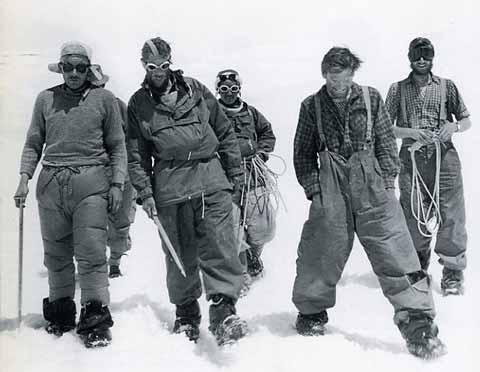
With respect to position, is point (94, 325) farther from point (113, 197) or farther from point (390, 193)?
point (390, 193)

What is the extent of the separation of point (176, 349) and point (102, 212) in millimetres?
923

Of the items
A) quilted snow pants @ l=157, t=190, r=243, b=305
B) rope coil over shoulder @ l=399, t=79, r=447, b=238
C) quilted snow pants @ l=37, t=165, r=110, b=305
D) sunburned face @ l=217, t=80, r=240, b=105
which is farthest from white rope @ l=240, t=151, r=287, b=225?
quilted snow pants @ l=37, t=165, r=110, b=305

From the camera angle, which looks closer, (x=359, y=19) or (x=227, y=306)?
(x=227, y=306)

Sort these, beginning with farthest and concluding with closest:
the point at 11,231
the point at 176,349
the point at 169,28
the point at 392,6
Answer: the point at 392,6
the point at 169,28
the point at 11,231
the point at 176,349

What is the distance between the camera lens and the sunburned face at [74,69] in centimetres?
423

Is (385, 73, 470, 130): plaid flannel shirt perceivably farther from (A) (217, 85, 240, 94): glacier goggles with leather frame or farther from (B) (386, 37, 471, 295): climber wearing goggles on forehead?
(A) (217, 85, 240, 94): glacier goggles with leather frame

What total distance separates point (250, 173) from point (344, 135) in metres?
1.64

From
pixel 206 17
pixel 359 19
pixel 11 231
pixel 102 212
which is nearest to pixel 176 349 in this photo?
pixel 102 212

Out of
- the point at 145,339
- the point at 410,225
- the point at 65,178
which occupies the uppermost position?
the point at 65,178

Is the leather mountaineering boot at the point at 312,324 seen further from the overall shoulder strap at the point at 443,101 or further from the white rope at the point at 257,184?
the overall shoulder strap at the point at 443,101

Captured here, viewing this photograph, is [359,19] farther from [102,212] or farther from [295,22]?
[102,212]

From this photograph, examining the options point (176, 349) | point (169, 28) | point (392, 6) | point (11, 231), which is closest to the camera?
point (176, 349)

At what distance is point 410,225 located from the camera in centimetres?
561

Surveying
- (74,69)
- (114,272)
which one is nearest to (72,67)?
(74,69)
